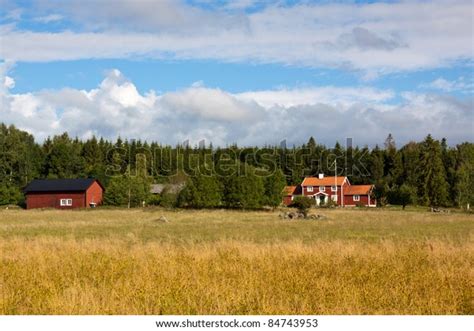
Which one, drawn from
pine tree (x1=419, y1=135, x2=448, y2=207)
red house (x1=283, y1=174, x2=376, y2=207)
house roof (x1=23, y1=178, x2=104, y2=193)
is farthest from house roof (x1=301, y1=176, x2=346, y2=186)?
house roof (x1=23, y1=178, x2=104, y2=193)

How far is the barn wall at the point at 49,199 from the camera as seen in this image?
87.4 metres

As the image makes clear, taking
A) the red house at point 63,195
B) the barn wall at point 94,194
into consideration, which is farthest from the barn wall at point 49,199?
the barn wall at point 94,194

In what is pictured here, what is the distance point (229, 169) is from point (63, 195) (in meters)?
31.0

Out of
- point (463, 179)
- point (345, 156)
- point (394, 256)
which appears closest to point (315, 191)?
point (345, 156)

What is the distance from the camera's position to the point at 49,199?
3455 inches

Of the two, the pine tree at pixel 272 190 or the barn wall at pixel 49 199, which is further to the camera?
the barn wall at pixel 49 199

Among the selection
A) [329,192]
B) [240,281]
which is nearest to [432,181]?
[329,192]

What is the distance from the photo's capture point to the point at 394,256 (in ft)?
43.5

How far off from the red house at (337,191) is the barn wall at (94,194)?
3453 centimetres

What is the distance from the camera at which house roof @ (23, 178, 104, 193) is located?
87438mm

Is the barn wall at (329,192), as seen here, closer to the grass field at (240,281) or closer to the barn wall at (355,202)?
the barn wall at (355,202)

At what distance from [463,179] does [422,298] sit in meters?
69.7

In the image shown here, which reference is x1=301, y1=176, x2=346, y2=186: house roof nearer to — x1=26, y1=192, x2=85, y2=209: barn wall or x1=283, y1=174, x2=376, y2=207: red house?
x1=283, y1=174, x2=376, y2=207: red house
